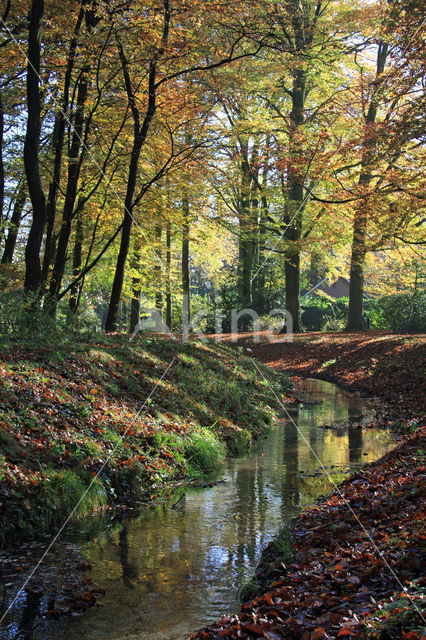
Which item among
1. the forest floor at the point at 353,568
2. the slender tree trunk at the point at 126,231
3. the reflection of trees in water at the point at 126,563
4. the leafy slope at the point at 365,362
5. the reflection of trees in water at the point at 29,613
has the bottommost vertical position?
the reflection of trees in water at the point at 126,563

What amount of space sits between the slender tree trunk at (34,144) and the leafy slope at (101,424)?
207 centimetres

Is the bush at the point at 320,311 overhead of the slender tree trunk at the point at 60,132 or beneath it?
beneath

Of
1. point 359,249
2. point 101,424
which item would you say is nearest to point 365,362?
point 359,249

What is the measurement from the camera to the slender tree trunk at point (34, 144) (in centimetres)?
1116

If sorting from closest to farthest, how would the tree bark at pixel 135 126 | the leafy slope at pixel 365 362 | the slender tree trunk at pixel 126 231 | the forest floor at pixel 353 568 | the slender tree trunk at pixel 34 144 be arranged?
the forest floor at pixel 353 568, the slender tree trunk at pixel 34 144, the tree bark at pixel 135 126, the leafy slope at pixel 365 362, the slender tree trunk at pixel 126 231

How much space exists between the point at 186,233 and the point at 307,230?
17.4 ft

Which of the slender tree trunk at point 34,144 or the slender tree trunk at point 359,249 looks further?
the slender tree trunk at point 359,249

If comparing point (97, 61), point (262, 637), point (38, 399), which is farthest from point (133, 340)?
point (262, 637)

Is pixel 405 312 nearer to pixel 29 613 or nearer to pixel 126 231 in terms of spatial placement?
pixel 126 231

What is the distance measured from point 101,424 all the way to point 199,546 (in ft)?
8.73

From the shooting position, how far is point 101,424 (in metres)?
7.62

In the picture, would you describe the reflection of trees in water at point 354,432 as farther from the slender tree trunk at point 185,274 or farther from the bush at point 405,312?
the slender tree trunk at point 185,274

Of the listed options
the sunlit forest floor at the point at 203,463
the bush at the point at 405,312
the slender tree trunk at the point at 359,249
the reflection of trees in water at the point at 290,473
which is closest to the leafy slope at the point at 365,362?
the sunlit forest floor at the point at 203,463

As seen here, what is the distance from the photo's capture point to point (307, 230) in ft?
82.7
